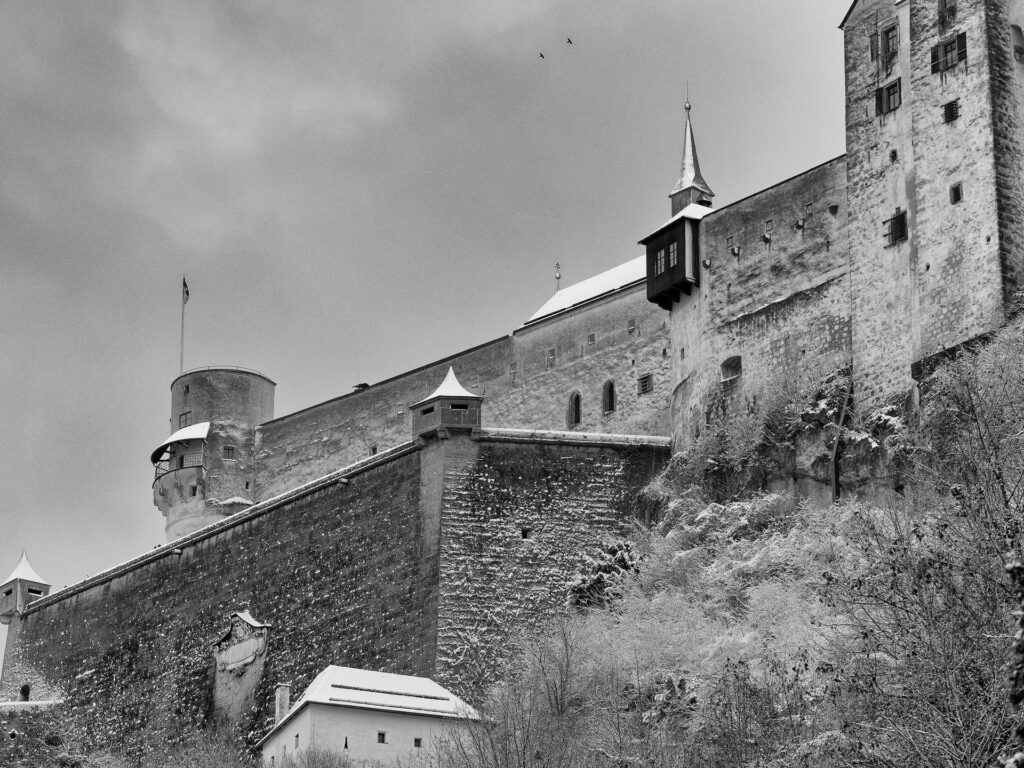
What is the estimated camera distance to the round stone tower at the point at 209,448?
55750 mm

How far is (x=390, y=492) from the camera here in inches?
1699

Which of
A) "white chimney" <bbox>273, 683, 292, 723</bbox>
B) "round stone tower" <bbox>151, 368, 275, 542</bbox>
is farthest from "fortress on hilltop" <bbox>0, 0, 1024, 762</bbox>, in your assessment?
"round stone tower" <bbox>151, 368, 275, 542</bbox>

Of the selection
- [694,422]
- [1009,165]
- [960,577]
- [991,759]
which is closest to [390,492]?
[694,422]

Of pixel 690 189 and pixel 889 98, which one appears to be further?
pixel 690 189

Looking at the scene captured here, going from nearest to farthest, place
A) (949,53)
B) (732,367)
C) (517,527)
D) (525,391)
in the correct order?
(949,53)
(517,527)
(732,367)
(525,391)

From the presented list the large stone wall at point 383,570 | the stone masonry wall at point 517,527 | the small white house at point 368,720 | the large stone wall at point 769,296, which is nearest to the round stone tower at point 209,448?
the large stone wall at point 383,570

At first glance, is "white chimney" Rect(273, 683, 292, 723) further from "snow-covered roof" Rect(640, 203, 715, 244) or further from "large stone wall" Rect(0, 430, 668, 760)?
"snow-covered roof" Rect(640, 203, 715, 244)

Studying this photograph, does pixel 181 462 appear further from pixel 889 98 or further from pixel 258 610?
pixel 889 98

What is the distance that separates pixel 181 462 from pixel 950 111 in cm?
2563

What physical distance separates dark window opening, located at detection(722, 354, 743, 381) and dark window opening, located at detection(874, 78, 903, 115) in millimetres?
5754

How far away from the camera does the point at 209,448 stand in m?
56.5

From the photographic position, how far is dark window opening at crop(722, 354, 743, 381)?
4244 cm

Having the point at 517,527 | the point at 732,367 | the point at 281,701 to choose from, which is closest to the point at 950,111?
the point at 732,367

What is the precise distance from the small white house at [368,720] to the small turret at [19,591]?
1841 cm
